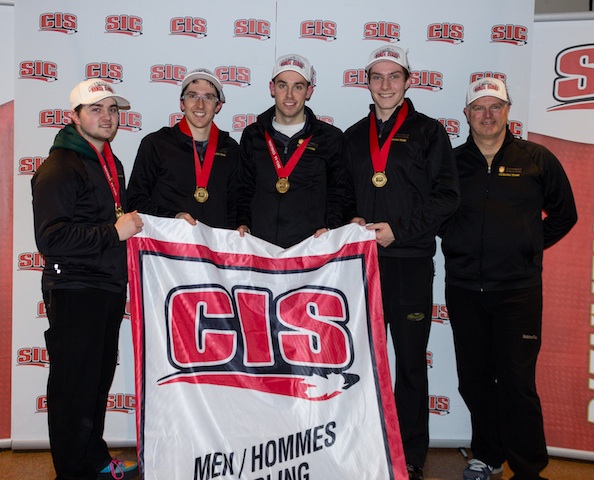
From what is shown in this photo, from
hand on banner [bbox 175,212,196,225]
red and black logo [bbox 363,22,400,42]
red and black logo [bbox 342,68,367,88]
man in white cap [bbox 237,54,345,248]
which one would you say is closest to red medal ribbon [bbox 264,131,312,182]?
man in white cap [bbox 237,54,345,248]

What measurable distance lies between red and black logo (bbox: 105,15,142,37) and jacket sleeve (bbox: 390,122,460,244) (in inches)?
77.6

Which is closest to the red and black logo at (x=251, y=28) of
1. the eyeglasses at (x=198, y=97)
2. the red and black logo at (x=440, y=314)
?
the eyeglasses at (x=198, y=97)

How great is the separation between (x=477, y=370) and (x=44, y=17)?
3.34 meters

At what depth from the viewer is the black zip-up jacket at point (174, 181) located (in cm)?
335

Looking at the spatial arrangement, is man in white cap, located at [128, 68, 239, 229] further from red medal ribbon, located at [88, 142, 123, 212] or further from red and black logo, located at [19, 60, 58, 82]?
red and black logo, located at [19, 60, 58, 82]

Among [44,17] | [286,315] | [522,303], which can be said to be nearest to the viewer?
[286,315]

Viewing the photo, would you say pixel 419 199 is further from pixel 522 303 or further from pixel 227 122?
pixel 227 122

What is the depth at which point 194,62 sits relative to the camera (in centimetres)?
386

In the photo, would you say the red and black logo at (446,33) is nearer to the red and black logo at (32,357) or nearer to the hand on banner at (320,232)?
the hand on banner at (320,232)

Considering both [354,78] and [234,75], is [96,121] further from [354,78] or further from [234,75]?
[354,78]

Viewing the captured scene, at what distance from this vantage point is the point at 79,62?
3797 mm

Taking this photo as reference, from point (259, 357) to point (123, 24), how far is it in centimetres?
229

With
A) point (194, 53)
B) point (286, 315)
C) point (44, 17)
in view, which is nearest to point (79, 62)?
point (44, 17)

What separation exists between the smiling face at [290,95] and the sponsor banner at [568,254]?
1.56 metres
